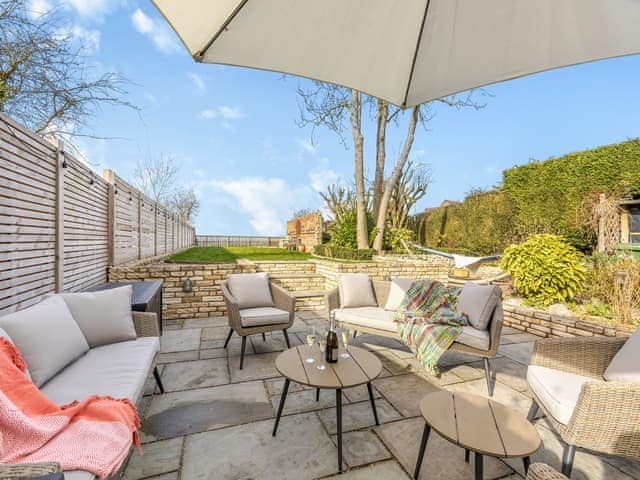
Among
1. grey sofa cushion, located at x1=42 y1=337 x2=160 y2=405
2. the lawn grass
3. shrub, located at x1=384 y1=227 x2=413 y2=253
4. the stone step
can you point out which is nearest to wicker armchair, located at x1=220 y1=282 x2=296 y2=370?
grey sofa cushion, located at x1=42 y1=337 x2=160 y2=405

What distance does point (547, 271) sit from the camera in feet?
14.6

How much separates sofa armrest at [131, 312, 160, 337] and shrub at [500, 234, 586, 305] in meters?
5.07

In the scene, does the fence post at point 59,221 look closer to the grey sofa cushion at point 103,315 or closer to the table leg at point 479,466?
the grey sofa cushion at point 103,315

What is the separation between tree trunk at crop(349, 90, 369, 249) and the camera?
8.53m

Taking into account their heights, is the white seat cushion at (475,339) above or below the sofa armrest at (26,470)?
below

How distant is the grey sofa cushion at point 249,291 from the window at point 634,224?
9627mm

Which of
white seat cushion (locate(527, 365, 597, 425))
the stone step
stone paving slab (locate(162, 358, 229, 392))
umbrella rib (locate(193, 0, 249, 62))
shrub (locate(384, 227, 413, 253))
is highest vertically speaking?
umbrella rib (locate(193, 0, 249, 62))

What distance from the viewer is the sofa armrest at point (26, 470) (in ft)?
3.08

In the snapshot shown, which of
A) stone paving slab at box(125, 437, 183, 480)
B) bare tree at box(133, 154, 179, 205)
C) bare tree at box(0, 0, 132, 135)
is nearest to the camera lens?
stone paving slab at box(125, 437, 183, 480)

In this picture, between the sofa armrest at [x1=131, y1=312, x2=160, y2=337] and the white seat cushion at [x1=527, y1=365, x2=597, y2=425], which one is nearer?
the white seat cushion at [x1=527, y1=365, x2=597, y2=425]

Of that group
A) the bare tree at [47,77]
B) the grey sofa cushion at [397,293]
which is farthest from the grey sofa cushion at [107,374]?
the bare tree at [47,77]

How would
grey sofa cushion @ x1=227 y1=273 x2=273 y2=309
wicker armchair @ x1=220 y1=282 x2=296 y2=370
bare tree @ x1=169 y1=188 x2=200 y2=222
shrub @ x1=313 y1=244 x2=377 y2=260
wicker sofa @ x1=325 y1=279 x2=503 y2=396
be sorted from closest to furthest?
wicker sofa @ x1=325 y1=279 x2=503 y2=396, wicker armchair @ x1=220 y1=282 x2=296 y2=370, grey sofa cushion @ x1=227 y1=273 x2=273 y2=309, shrub @ x1=313 y1=244 x2=377 y2=260, bare tree @ x1=169 y1=188 x2=200 y2=222

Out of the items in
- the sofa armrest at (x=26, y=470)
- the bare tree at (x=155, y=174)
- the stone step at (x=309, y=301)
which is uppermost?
the bare tree at (x=155, y=174)

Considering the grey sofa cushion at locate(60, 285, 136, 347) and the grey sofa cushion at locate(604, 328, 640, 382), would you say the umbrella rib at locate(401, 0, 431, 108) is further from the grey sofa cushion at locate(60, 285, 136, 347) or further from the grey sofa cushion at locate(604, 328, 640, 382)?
the grey sofa cushion at locate(60, 285, 136, 347)
